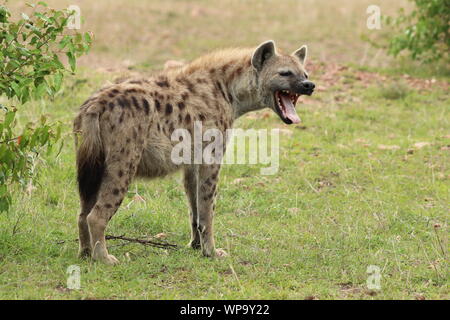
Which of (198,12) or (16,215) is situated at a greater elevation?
(198,12)

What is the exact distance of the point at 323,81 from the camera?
983cm

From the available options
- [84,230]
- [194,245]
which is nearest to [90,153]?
[84,230]

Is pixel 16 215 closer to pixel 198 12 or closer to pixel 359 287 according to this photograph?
pixel 359 287

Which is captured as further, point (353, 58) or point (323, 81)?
point (353, 58)

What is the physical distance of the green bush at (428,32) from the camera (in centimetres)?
981

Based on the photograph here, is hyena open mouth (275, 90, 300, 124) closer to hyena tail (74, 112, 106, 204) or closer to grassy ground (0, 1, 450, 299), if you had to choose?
grassy ground (0, 1, 450, 299)

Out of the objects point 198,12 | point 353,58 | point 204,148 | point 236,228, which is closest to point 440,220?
point 236,228

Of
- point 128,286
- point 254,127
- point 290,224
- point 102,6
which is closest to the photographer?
point 128,286

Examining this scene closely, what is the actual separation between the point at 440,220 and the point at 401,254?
907 mm

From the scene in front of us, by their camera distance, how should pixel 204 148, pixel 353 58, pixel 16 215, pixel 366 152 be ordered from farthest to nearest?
1. pixel 353 58
2. pixel 366 152
3. pixel 16 215
4. pixel 204 148

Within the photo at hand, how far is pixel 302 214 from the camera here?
6246mm

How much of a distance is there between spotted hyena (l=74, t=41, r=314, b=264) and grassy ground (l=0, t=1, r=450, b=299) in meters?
0.25

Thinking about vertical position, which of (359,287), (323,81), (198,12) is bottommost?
(359,287)

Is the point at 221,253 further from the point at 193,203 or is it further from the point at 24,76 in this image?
the point at 24,76
